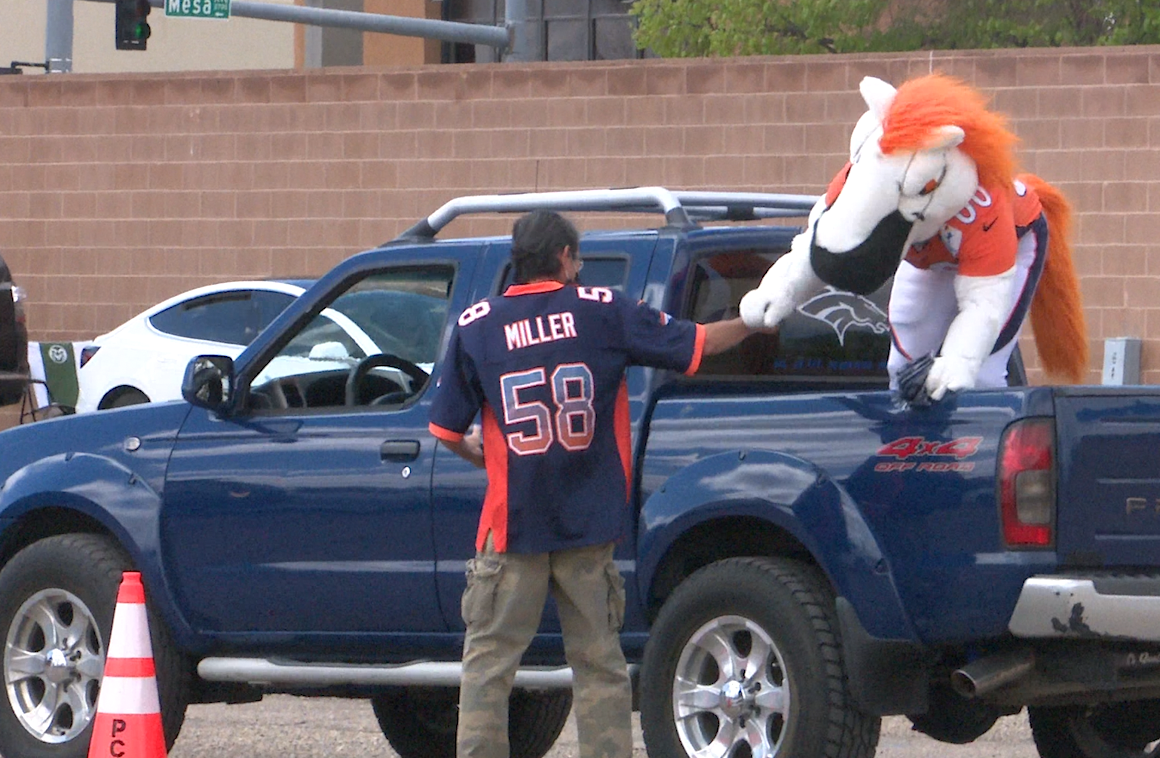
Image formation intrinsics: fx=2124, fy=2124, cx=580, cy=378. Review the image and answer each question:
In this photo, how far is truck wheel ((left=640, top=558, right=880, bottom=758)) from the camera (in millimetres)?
5629

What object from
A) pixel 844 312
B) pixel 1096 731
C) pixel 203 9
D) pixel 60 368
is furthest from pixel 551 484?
pixel 203 9

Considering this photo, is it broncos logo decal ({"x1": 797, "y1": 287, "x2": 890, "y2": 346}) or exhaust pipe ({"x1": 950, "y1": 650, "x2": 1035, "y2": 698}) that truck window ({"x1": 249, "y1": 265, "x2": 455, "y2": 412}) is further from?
exhaust pipe ({"x1": 950, "y1": 650, "x2": 1035, "y2": 698})

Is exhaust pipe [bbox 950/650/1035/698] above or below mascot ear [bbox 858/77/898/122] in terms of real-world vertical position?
below

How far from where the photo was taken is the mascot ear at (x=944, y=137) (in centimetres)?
584

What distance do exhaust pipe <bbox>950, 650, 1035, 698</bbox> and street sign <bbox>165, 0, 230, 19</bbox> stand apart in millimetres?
17746

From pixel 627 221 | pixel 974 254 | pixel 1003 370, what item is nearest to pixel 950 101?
pixel 974 254

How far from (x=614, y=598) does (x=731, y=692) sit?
0.46 m

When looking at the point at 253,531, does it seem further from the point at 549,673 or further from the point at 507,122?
the point at 507,122

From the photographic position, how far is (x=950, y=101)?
595cm

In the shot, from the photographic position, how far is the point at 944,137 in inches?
230

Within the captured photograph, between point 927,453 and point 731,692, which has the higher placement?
point 927,453

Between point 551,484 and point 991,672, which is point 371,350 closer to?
point 551,484

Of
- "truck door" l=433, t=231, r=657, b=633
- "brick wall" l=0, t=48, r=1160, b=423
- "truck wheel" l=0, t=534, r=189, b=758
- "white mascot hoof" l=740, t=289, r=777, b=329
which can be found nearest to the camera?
"white mascot hoof" l=740, t=289, r=777, b=329

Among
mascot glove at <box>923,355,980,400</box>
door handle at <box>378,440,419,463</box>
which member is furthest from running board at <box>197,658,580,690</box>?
mascot glove at <box>923,355,980,400</box>
